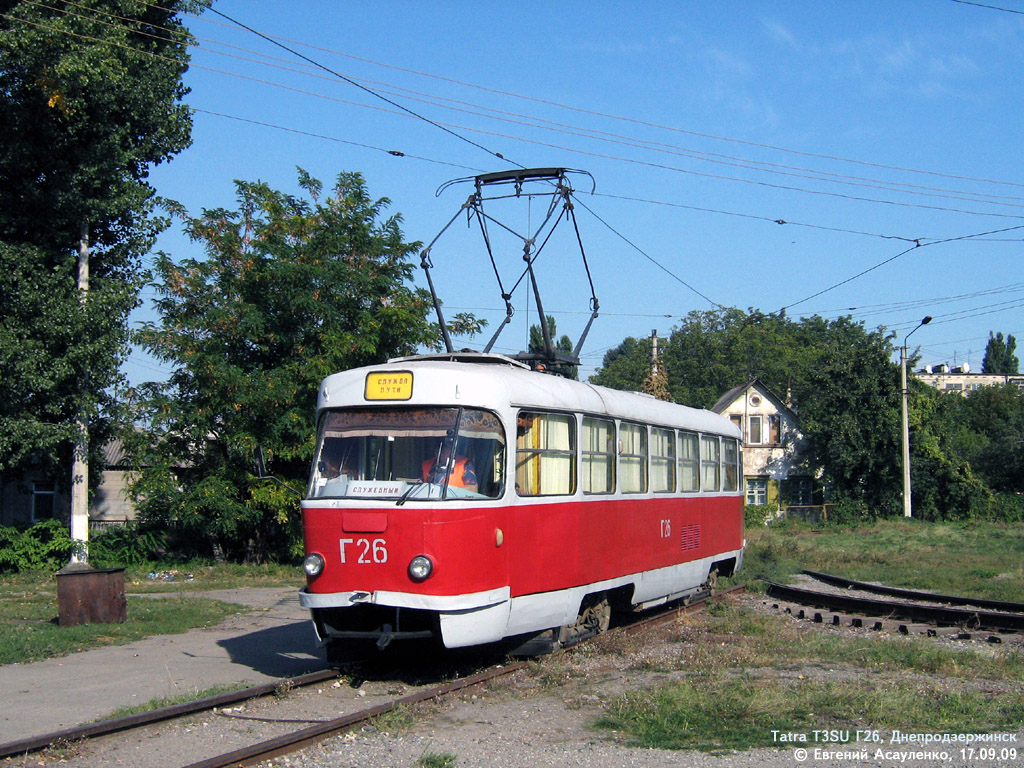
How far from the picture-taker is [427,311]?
79.1ft

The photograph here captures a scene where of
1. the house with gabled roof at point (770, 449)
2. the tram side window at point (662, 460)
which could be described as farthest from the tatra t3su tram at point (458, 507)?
the house with gabled roof at point (770, 449)

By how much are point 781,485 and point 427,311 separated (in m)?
33.9

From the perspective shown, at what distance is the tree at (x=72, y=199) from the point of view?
1973cm

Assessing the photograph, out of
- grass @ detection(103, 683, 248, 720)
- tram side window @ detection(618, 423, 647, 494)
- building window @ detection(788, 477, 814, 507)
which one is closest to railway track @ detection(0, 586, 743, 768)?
grass @ detection(103, 683, 248, 720)

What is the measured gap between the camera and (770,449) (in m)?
52.9

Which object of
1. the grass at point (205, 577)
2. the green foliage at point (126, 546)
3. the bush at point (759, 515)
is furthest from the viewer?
the bush at point (759, 515)

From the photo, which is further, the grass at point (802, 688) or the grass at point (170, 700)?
the grass at point (170, 700)

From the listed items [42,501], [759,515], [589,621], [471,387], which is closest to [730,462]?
[589,621]

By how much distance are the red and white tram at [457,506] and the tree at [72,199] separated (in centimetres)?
1295

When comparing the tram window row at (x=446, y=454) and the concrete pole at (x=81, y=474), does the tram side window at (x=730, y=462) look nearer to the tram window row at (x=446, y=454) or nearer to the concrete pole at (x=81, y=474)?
the tram window row at (x=446, y=454)

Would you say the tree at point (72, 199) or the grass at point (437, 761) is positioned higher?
the tree at point (72, 199)

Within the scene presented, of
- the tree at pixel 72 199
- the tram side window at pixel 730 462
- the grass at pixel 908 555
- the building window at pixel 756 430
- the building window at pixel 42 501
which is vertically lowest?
the grass at pixel 908 555

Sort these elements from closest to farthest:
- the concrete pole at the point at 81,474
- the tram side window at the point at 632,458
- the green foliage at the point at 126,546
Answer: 1. the tram side window at the point at 632,458
2. the concrete pole at the point at 81,474
3. the green foliage at the point at 126,546

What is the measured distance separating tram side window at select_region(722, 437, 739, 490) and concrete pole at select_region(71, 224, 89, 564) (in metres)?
14.1
